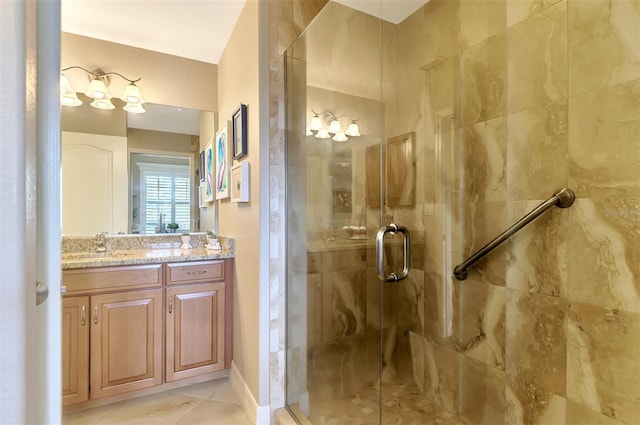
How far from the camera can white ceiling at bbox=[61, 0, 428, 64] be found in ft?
6.81

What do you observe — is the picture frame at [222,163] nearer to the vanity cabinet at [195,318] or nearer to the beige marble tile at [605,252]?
the vanity cabinet at [195,318]

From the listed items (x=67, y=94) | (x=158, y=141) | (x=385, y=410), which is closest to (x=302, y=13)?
(x=158, y=141)

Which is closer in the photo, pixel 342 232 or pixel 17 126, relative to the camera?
pixel 17 126

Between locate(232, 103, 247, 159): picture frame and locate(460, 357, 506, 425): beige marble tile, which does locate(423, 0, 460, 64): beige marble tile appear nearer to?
locate(232, 103, 247, 159): picture frame

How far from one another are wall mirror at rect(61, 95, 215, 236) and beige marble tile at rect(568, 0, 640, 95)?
2.56m

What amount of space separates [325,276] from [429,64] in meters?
1.56

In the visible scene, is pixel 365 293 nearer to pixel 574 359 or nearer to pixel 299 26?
pixel 574 359

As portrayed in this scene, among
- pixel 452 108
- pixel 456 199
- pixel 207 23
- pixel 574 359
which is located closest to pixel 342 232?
pixel 456 199

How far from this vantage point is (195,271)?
7.30 feet

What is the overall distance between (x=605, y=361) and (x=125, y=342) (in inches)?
98.6

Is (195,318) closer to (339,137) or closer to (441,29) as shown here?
(339,137)

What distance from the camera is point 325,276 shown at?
72.1 inches

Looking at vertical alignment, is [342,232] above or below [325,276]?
above

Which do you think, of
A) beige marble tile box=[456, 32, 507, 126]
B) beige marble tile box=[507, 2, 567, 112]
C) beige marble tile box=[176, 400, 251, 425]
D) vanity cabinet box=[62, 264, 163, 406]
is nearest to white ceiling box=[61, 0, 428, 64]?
beige marble tile box=[456, 32, 507, 126]
